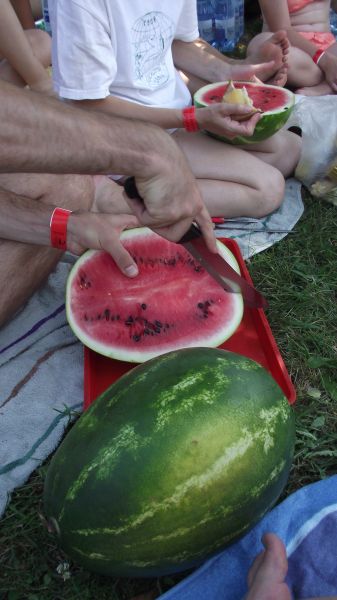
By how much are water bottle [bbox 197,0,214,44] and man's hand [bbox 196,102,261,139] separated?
83.4 inches

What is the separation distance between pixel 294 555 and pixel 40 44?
3510 mm

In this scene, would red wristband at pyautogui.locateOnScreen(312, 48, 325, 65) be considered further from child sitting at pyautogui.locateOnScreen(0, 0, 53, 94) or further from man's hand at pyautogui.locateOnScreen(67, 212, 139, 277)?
man's hand at pyautogui.locateOnScreen(67, 212, 139, 277)

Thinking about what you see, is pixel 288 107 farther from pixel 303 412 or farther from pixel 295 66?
pixel 303 412

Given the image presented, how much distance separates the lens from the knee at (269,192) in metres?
2.85

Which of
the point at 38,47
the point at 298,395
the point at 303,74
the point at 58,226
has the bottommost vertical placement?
the point at 298,395

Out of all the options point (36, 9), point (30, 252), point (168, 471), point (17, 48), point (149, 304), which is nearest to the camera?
point (168, 471)

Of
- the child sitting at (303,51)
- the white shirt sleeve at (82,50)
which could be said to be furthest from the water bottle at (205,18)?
the white shirt sleeve at (82,50)

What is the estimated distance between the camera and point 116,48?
8.14ft

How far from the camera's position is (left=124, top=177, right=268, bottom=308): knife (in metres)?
1.76

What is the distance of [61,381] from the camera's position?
6.81ft

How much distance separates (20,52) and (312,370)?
8.17 ft

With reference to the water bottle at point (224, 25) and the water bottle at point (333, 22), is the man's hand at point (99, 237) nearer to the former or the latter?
the water bottle at point (224, 25)

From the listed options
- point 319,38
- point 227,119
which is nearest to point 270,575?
point 227,119

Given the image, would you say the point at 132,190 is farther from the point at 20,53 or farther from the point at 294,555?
the point at 20,53
